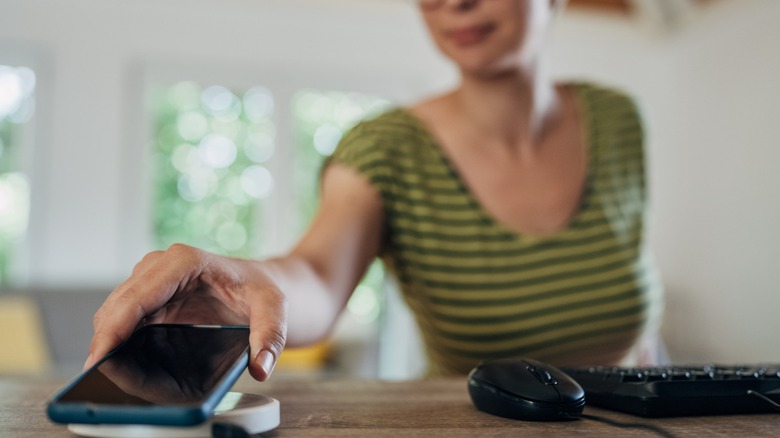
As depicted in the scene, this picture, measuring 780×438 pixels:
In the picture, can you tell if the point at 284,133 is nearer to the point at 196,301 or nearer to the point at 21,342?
the point at 21,342

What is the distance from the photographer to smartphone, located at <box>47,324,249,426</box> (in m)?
0.38

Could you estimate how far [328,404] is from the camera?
2.07 ft

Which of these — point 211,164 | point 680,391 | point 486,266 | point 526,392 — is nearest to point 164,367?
point 526,392

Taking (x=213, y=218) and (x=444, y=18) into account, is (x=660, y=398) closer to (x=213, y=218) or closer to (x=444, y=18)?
(x=444, y=18)

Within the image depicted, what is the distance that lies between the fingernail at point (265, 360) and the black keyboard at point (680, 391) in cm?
27

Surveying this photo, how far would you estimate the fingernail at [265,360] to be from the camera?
0.51 metres

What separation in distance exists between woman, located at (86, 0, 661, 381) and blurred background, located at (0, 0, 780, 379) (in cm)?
287

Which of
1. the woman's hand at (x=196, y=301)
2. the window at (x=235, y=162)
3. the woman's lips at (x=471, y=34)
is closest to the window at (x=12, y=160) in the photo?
the window at (x=235, y=162)

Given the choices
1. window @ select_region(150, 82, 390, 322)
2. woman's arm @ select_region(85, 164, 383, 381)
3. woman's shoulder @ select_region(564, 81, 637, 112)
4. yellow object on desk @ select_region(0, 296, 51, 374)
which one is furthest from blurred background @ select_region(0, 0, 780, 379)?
woman's arm @ select_region(85, 164, 383, 381)

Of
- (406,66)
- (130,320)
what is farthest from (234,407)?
(406,66)

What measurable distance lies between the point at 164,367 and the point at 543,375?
28 cm

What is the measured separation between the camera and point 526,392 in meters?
0.55

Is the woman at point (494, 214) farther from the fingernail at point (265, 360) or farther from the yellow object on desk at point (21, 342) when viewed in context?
the yellow object on desk at point (21, 342)

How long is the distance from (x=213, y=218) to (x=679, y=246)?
3061 mm
